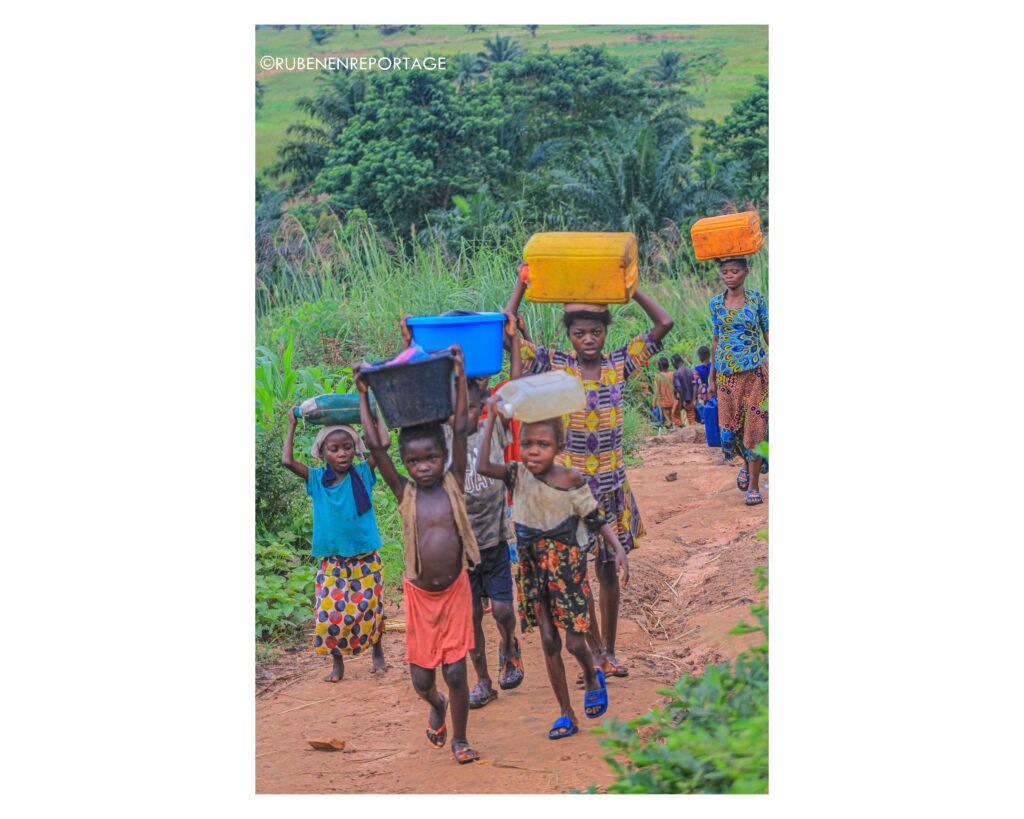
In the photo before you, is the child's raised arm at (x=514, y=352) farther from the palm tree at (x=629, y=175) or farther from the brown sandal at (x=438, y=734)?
the palm tree at (x=629, y=175)

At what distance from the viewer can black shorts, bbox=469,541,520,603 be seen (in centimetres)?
563

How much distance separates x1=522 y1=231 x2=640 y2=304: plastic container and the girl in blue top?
1161mm

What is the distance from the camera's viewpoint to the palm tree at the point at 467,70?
22.2 feet

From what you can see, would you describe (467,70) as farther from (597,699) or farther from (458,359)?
(597,699)

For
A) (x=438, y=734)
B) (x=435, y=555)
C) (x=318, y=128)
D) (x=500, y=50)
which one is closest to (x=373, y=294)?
(x=318, y=128)

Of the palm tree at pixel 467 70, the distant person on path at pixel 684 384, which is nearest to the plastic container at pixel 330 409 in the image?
the palm tree at pixel 467 70

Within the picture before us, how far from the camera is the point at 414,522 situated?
495 centimetres

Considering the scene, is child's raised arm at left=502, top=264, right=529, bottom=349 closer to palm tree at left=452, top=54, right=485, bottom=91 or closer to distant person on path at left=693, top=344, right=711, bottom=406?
palm tree at left=452, top=54, right=485, bottom=91

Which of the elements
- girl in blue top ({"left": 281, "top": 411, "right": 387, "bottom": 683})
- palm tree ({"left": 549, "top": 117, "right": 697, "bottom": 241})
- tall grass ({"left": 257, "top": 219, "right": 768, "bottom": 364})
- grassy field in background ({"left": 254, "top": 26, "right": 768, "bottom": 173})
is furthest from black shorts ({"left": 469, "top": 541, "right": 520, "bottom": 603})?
palm tree ({"left": 549, "top": 117, "right": 697, "bottom": 241})

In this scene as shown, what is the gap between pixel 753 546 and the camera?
7148mm

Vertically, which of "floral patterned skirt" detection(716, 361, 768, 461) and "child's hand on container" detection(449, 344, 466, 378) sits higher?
"child's hand on container" detection(449, 344, 466, 378)

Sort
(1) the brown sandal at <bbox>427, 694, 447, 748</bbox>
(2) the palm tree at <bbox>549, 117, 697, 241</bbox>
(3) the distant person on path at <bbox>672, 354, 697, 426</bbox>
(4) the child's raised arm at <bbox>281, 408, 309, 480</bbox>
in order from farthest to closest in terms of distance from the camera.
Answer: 1. (3) the distant person on path at <bbox>672, 354, 697, 426</bbox>
2. (2) the palm tree at <bbox>549, 117, 697, 241</bbox>
3. (4) the child's raised arm at <bbox>281, 408, 309, 480</bbox>
4. (1) the brown sandal at <bbox>427, 694, 447, 748</bbox>

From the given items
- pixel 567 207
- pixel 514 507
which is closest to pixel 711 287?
pixel 567 207

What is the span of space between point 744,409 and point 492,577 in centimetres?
284
